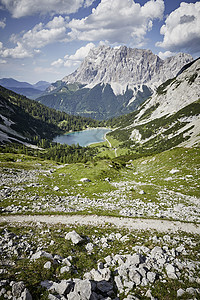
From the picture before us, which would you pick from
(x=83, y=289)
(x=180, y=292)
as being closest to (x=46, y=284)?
(x=83, y=289)

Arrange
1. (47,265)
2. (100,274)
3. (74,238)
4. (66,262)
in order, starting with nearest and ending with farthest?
(100,274) < (47,265) < (66,262) < (74,238)

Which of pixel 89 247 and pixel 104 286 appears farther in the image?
pixel 89 247

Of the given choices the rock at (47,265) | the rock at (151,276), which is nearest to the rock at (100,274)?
the rock at (151,276)

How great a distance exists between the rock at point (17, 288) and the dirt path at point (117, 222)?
10.6m

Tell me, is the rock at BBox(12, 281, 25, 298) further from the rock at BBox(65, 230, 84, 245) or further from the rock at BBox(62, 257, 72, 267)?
the rock at BBox(65, 230, 84, 245)

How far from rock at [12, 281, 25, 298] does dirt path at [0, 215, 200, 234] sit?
10.6 meters

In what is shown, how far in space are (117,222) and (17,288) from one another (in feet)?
44.4

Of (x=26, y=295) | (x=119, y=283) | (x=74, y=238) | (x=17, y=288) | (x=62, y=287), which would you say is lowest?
(x=119, y=283)

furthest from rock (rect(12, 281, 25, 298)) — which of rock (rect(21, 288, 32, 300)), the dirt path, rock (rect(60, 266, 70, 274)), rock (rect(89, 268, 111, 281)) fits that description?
the dirt path

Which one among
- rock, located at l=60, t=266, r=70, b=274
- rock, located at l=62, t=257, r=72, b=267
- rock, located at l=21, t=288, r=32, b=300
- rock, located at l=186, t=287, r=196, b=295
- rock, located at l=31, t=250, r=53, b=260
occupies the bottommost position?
rock, located at l=186, t=287, r=196, b=295

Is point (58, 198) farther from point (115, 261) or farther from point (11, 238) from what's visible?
point (115, 261)

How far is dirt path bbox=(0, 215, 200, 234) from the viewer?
60.1ft

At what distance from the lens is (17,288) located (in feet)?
26.8

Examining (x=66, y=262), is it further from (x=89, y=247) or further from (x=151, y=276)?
(x=151, y=276)
